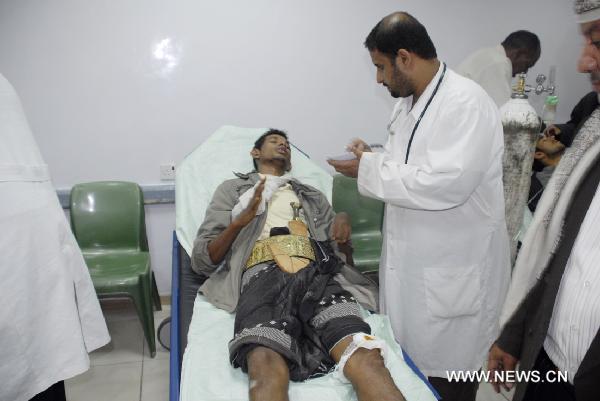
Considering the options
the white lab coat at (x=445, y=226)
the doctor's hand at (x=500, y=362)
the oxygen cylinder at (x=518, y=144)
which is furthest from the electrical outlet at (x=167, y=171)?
the doctor's hand at (x=500, y=362)

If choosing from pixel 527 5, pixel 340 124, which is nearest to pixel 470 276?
pixel 340 124

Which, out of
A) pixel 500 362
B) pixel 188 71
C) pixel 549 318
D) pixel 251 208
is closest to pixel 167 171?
pixel 188 71

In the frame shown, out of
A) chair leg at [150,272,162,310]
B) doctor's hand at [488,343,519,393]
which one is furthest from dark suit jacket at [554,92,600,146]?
chair leg at [150,272,162,310]

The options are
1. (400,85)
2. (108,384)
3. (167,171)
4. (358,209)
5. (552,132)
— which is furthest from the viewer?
(358,209)

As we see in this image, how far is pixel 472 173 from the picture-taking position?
4.43 ft

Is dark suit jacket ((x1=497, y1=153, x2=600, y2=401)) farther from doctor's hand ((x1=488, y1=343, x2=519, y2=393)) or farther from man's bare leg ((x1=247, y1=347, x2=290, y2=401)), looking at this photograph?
man's bare leg ((x1=247, y1=347, x2=290, y2=401))

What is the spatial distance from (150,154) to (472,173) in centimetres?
210

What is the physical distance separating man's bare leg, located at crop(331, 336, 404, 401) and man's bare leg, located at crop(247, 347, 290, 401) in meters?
0.21

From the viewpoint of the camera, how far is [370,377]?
1.26m

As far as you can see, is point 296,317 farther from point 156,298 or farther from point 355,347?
point 156,298

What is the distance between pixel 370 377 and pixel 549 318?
1.74ft

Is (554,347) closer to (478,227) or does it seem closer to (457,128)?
(478,227)

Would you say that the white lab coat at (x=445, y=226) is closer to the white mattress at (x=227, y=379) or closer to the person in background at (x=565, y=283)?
the white mattress at (x=227, y=379)

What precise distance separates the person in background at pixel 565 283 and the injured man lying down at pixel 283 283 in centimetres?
40
